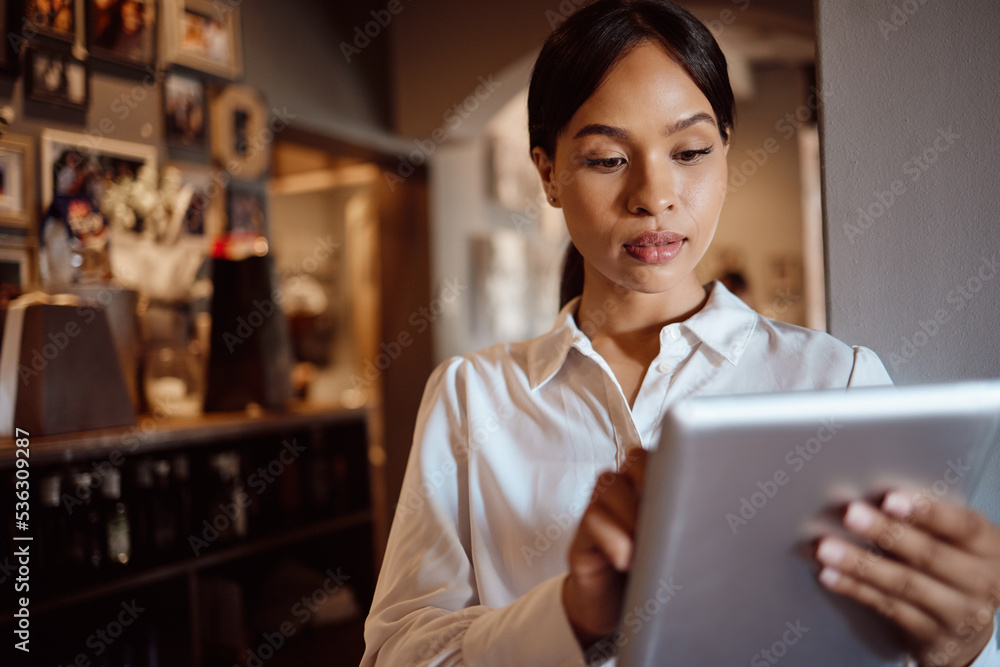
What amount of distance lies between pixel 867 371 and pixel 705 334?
7.6 inches

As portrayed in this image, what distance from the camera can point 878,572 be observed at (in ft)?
1.88

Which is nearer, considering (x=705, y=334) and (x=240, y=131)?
(x=705, y=334)

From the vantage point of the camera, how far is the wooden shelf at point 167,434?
1614 mm

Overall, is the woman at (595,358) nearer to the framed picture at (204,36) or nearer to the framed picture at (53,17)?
the framed picture at (53,17)

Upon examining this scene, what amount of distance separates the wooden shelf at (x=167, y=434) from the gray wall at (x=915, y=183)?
5.27ft

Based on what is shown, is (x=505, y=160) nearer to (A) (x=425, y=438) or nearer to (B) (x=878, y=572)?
(A) (x=425, y=438)

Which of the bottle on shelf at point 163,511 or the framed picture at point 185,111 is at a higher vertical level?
the framed picture at point 185,111

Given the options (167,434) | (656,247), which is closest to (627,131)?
(656,247)

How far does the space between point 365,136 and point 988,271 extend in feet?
9.63

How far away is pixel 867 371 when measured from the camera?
86 cm

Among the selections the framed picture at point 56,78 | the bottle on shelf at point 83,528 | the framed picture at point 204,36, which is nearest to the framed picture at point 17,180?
the framed picture at point 56,78

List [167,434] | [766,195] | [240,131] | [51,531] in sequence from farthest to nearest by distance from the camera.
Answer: [766,195], [240,131], [167,434], [51,531]

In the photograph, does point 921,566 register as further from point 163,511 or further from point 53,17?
point 53,17

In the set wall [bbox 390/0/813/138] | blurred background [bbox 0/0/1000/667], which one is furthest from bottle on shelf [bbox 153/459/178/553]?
wall [bbox 390/0/813/138]
